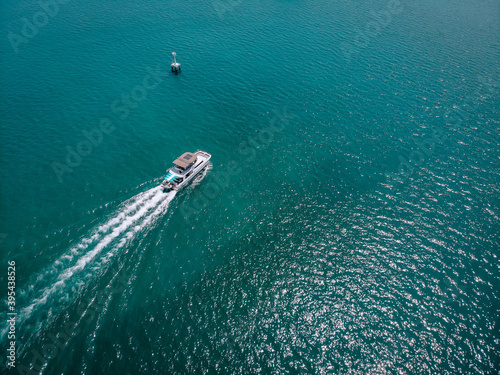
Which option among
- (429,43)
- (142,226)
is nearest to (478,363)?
(142,226)

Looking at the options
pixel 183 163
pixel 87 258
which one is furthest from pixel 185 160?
pixel 87 258

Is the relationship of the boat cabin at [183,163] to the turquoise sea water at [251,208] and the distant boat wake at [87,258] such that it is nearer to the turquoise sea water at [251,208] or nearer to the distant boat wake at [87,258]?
the turquoise sea water at [251,208]

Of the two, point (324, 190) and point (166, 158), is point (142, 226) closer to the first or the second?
point (166, 158)

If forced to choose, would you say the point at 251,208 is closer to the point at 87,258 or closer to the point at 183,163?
the point at 183,163

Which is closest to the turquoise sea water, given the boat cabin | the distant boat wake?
the distant boat wake

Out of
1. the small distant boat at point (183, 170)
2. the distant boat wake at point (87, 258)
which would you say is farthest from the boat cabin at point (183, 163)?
the distant boat wake at point (87, 258)

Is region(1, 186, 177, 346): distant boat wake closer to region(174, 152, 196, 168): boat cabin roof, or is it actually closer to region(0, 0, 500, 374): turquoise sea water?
region(0, 0, 500, 374): turquoise sea water
